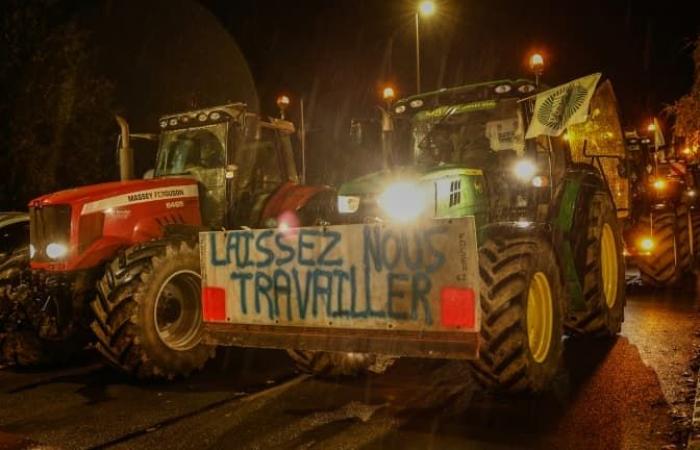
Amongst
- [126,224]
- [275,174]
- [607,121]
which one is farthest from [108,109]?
[607,121]

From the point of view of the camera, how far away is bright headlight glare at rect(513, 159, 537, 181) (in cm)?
752

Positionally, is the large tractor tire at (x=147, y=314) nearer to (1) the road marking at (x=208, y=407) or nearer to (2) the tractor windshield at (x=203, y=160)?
(1) the road marking at (x=208, y=407)

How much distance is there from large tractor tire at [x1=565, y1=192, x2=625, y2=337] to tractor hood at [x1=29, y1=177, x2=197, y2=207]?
4966 millimetres

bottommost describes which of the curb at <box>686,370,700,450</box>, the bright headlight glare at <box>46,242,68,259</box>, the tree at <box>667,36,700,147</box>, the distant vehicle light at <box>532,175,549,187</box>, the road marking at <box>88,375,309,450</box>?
the road marking at <box>88,375,309,450</box>

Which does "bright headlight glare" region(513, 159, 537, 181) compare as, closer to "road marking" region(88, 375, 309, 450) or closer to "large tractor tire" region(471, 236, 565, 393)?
"large tractor tire" region(471, 236, 565, 393)

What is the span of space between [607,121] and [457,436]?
20.8ft

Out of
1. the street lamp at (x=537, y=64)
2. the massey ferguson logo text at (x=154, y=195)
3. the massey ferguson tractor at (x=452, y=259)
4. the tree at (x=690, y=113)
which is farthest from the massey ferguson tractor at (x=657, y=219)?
the massey ferguson logo text at (x=154, y=195)

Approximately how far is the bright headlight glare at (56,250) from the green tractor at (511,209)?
280 centimetres

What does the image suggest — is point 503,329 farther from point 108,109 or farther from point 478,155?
point 108,109

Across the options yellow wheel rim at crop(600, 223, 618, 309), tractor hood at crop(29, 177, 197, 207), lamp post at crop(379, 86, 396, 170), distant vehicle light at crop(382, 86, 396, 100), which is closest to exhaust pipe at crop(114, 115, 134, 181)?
tractor hood at crop(29, 177, 197, 207)

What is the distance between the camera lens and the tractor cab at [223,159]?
886 centimetres

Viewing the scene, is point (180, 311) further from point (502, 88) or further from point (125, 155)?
point (502, 88)

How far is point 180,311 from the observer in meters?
Result: 7.72

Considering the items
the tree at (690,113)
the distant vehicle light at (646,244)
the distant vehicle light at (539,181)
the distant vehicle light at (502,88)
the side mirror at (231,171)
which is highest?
the tree at (690,113)
